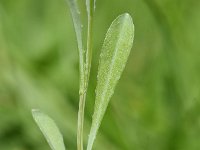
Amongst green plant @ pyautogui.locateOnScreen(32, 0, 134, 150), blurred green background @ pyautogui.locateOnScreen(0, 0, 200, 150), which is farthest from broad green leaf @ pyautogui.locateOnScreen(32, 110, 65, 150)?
blurred green background @ pyautogui.locateOnScreen(0, 0, 200, 150)

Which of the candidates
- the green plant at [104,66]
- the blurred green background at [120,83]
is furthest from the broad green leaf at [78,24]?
the blurred green background at [120,83]

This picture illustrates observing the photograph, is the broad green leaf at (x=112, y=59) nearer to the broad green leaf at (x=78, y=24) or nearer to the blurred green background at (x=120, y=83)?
the broad green leaf at (x=78, y=24)

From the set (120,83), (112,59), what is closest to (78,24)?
(112,59)

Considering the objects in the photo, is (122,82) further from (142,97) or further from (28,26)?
(28,26)

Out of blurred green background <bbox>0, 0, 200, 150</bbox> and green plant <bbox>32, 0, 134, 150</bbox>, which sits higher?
green plant <bbox>32, 0, 134, 150</bbox>

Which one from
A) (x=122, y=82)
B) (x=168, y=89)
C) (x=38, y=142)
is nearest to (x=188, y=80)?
(x=168, y=89)

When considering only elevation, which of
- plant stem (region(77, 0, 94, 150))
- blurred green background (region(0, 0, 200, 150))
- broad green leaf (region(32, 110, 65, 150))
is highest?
plant stem (region(77, 0, 94, 150))

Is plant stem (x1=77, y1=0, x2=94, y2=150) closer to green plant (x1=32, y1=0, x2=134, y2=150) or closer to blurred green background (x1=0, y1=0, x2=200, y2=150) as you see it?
green plant (x1=32, y1=0, x2=134, y2=150)
